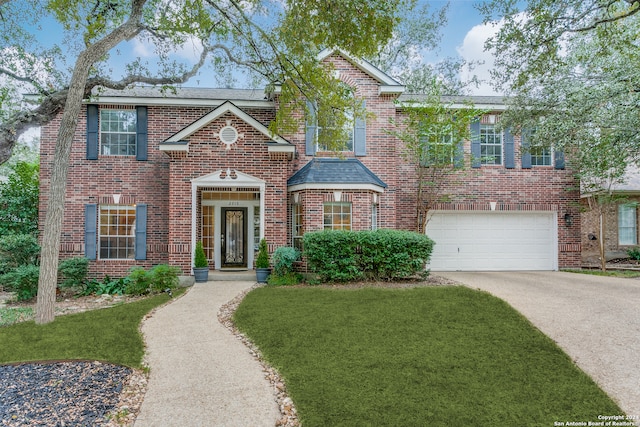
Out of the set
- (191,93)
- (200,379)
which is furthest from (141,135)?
(200,379)

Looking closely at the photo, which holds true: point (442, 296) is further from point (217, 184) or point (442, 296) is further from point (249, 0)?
point (249, 0)

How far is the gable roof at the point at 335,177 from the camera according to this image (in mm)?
10859

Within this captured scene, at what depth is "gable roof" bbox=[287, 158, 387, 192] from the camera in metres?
10.9

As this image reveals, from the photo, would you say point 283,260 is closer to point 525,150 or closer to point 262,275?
point 262,275

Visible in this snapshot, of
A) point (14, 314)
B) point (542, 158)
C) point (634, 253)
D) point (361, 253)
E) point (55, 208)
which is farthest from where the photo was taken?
point (634, 253)

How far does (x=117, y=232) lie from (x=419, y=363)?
34.2 ft

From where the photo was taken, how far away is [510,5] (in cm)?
730

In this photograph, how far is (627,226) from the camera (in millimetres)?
16094

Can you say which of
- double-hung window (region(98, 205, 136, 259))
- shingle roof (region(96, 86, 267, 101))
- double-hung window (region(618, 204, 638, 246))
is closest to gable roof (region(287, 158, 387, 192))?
shingle roof (region(96, 86, 267, 101))

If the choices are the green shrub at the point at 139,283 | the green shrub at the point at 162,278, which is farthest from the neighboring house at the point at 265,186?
the green shrub at the point at 139,283

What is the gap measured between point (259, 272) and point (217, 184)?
283 cm

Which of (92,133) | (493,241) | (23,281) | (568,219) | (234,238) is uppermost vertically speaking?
(92,133)

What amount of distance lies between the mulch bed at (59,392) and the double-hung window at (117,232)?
7.31 meters

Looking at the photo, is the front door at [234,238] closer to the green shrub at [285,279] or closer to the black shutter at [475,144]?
the green shrub at [285,279]
